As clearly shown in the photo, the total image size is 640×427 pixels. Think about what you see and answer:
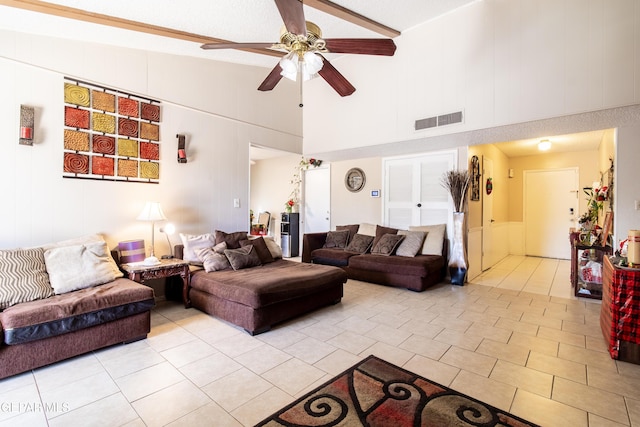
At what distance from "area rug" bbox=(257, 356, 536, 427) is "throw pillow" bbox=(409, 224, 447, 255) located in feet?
10.0

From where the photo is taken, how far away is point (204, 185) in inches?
175

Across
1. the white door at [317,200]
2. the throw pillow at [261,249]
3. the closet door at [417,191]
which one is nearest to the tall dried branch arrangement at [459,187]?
the closet door at [417,191]

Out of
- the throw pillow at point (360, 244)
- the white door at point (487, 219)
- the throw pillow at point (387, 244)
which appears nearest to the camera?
the throw pillow at point (387, 244)

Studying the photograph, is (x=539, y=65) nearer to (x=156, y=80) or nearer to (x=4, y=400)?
(x=156, y=80)

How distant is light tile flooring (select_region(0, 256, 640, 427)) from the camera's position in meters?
1.77

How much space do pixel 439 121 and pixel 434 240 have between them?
1946 millimetres

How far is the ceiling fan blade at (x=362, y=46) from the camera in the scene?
2.66 metres

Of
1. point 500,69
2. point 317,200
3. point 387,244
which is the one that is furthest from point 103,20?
point 317,200

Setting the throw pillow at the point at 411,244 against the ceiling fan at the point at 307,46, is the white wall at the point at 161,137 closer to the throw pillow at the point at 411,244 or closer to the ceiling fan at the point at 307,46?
the ceiling fan at the point at 307,46

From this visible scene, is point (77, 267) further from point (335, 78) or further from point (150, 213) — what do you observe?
point (335, 78)

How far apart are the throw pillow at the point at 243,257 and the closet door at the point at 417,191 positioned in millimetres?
2923

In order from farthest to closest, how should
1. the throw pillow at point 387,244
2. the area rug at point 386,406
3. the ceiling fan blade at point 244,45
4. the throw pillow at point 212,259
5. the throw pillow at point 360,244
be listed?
1. the throw pillow at point 360,244
2. the throw pillow at point 387,244
3. the throw pillow at point 212,259
4. the ceiling fan blade at point 244,45
5. the area rug at point 386,406

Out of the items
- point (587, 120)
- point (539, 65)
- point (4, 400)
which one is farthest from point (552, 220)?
point (4, 400)

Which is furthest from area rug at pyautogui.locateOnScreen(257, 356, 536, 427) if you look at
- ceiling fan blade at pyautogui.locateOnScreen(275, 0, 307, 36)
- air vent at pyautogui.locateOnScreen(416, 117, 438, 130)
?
air vent at pyautogui.locateOnScreen(416, 117, 438, 130)
